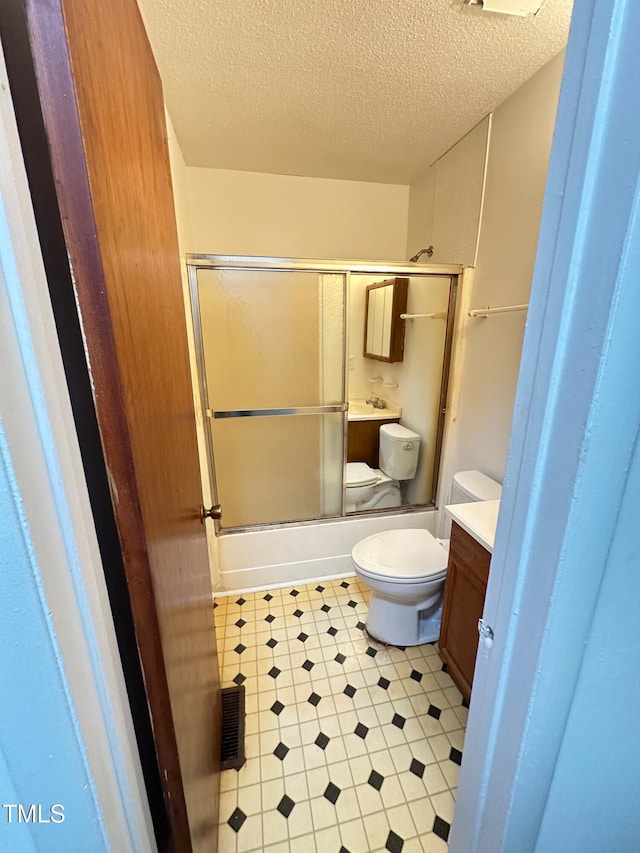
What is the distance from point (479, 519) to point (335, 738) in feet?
3.31

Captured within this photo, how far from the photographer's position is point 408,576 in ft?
5.03

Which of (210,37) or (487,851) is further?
(210,37)

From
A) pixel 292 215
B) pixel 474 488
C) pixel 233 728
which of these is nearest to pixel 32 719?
pixel 233 728

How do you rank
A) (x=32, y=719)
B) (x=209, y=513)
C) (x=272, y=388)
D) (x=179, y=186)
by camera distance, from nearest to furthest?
(x=32, y=719)
(x=209, y=513)
(x=179, y=186)
(x=272, y=388)

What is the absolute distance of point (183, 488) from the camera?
886 millimetres

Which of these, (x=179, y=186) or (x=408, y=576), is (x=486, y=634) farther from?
(x=179, y=186)

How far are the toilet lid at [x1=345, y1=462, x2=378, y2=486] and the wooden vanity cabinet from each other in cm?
104

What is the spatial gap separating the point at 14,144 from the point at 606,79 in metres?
0.64

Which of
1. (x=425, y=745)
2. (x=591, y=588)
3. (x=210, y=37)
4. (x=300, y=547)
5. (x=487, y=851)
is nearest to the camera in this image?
(x=591, y=588)

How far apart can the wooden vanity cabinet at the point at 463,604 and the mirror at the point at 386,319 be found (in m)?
1.55

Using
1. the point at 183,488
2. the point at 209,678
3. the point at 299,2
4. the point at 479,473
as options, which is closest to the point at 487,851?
the point at 209,678

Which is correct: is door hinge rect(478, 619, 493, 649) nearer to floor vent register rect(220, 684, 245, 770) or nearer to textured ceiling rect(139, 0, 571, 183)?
floor vent register rect(220, 684, 245, 770)

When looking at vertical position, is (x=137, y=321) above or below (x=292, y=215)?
below

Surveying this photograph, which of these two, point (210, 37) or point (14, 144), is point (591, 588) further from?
point (210, 37)
